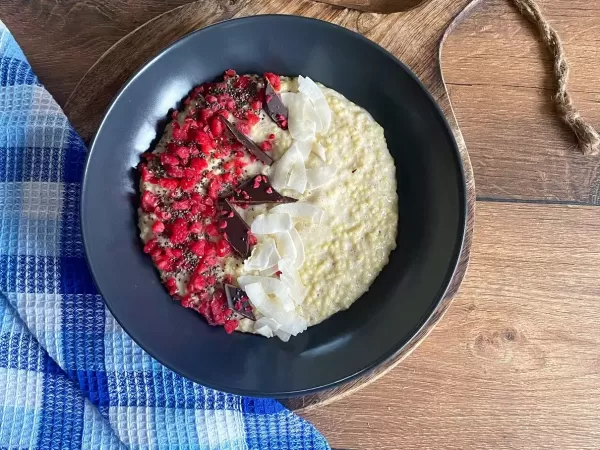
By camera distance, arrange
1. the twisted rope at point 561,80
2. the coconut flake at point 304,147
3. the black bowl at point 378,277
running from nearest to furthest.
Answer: the black bowl at point 378,277
the coconut flake at point 304,147
the twisted rope at point 561,80

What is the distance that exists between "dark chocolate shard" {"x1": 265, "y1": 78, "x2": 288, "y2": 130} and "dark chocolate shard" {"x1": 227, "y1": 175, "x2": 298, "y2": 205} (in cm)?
22

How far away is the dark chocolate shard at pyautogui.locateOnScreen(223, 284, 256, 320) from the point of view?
6.54 ft

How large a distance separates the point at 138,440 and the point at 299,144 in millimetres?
1251

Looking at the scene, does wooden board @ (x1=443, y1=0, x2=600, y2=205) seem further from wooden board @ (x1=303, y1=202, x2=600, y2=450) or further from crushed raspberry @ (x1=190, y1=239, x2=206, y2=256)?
crushed raspberry @ (x1=190, y1=239, x2=206, y2=256)

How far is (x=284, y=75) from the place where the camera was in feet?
7.08

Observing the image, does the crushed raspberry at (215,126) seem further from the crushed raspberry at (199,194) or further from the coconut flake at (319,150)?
the coconut flake at (319,150)

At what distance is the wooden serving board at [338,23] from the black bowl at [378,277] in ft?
0.43

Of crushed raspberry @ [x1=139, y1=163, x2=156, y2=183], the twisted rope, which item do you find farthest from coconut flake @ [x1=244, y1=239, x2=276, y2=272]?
the twisted rope

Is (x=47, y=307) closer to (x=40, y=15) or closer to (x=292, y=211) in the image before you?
(x=292, y=211)

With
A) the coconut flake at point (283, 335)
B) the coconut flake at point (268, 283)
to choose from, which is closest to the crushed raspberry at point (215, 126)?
the coconut flake at point (268, 283)

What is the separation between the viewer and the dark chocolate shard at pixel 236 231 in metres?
1.99

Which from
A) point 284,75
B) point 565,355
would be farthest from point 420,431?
point 284,75

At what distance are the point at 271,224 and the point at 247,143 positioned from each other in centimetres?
31

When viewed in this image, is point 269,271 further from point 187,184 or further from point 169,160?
point 169,160
